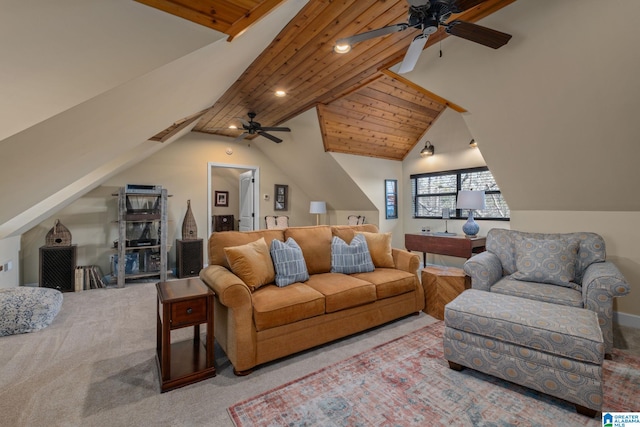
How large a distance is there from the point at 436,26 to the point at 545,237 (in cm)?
231

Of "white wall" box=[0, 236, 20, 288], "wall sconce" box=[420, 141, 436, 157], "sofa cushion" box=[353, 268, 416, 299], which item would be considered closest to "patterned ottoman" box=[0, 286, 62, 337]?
"white wall" box=[0, 236, 20, 288]

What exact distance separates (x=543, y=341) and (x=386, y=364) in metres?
1.00

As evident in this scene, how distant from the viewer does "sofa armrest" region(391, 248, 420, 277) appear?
3.01 metres

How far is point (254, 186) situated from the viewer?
618cm

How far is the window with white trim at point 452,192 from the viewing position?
180 inches

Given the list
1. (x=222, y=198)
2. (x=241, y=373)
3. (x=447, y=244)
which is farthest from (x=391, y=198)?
(x=241, y=373)

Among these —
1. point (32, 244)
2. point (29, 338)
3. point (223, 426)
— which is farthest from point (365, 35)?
point (32, 244)

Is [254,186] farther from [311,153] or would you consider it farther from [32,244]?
[32,244]

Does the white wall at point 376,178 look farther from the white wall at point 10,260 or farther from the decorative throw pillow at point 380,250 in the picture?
the white wall at point 10,260

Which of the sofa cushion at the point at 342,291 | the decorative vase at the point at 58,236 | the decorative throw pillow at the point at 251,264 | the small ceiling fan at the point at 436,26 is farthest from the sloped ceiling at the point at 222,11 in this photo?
the decorative vase at the point at 58,236

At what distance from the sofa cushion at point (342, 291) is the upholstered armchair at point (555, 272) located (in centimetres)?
101

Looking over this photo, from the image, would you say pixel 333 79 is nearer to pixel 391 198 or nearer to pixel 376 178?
pixel 376 178

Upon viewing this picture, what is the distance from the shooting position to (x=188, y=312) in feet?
6.24

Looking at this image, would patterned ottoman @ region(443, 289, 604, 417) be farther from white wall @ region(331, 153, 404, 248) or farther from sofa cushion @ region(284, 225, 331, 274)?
white wall @ region(331, 153, 404, 248)
